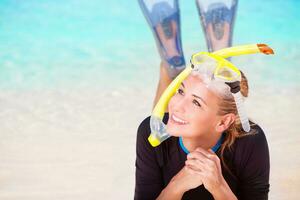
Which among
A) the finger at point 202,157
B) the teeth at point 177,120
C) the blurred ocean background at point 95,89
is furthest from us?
the blurred ocean background at point 95,89

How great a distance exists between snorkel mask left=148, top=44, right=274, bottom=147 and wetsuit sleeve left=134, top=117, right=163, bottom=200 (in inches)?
2.5

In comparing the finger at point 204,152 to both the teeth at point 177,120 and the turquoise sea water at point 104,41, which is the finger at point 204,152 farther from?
the turquoise sea water at point 104,41

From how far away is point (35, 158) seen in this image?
132 inches

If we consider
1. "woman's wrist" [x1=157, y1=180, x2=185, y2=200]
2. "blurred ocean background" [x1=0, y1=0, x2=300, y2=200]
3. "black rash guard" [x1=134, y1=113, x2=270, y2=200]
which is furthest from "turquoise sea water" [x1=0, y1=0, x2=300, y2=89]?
"woman's wrist" [x1=157, y1=180, x2=185, y2=200]

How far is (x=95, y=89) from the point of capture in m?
3.95

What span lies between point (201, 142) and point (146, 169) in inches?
8.7

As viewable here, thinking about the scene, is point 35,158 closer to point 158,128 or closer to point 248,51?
point 158,128

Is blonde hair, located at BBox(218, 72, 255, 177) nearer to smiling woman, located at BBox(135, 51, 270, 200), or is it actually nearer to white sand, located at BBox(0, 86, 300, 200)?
smiling woman, located at BBox(135, 51, 270, 200)

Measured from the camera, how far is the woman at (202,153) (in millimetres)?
1969

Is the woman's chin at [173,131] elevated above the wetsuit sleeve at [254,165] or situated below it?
above

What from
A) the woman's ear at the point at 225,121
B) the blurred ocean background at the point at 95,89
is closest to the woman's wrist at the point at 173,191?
the woman's ear at the point at 225,121

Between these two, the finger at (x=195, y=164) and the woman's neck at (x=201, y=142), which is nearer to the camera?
the finger at (x=195, y=164)

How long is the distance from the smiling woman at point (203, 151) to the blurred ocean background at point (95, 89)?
0.89m

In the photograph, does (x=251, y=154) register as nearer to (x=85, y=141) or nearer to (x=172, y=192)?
(x=172, y=192)
